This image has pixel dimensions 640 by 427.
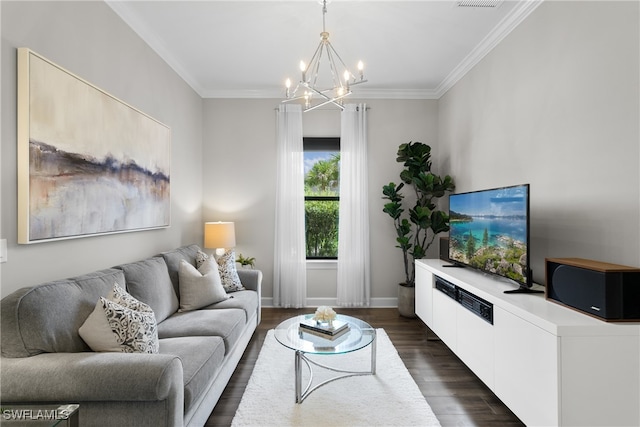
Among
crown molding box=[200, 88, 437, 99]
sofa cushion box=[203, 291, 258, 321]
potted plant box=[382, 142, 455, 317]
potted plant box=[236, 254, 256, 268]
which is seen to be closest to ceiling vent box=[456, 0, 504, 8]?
potted plant box=[382, 142, 455, 317]

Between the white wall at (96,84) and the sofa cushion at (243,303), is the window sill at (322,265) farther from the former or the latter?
the white wall at (96,84)

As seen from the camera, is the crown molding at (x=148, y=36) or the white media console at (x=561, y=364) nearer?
the white media console at (x=561, y=364)

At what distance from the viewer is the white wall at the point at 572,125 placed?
176 centimetres

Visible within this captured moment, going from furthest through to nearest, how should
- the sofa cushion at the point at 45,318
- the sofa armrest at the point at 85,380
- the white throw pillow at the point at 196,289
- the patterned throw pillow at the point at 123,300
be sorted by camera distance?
the white throw pillow at the point at 196,289 → the patterned throw pillow at the point at 123,300 → the sofa cushion at the point at 45,318 → the sofa armrest at the point at 85,380

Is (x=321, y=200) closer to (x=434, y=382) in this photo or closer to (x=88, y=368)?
(x=434, y=382)

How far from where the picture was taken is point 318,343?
228 cm

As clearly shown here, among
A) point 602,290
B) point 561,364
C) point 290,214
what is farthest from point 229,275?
point 602,290

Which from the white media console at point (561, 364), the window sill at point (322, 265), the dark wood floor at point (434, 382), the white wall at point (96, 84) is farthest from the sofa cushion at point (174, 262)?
the white media console at point (561, 364)

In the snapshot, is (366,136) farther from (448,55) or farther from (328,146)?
(448,55)

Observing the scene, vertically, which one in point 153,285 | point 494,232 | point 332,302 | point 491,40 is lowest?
point 332,302

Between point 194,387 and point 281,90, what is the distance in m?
3.61

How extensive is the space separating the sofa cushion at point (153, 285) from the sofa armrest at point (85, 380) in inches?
33.4

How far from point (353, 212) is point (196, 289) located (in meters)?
2.25

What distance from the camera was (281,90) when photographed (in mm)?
4320
